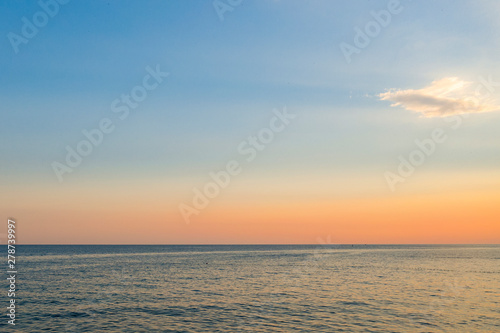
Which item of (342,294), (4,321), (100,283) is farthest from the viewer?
(100,283)

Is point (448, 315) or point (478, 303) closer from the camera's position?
point (448, 315)

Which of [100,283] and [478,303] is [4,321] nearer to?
[100,283]

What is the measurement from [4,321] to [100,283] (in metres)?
28.5

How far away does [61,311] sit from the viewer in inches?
1608

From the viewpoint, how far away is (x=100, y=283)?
63781 mm

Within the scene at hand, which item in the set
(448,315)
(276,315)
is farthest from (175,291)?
(448,315)

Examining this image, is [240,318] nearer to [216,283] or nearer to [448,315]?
[448,315]

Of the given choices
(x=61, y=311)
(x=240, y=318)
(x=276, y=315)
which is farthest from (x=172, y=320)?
(x=61, y=311)

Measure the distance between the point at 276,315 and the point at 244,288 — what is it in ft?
66.7

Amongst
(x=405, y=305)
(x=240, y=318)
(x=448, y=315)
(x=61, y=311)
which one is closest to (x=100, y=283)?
(x=61, y=311)

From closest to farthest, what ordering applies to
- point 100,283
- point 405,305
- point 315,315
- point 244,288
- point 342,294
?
point 315,315, point 405,305, point 342,294, point 244,288, point 100,283

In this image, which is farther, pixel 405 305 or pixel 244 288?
pixel 244 288

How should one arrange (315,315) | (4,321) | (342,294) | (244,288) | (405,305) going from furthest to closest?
(244,288) < (342,294) < (405,305) < (315,315) < (4,321)

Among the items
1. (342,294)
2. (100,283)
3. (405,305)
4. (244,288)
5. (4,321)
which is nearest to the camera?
(4,321)
